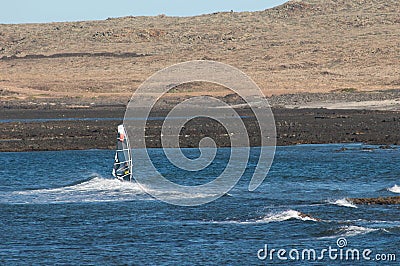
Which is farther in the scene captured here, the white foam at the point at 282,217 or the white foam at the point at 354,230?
the white foam at the point at 282,217

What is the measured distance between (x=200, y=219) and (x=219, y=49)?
10744 cm

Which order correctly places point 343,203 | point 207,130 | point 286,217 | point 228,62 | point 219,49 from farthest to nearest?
point 219,49
point 228,62
point 207,130
point 343,203
point 286,217

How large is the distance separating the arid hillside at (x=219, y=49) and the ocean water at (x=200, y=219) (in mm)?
56930

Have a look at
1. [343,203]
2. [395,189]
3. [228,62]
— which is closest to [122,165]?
[395,189]

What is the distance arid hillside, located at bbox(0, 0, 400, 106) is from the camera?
333 ft

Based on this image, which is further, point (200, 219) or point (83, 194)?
point (83, 194)

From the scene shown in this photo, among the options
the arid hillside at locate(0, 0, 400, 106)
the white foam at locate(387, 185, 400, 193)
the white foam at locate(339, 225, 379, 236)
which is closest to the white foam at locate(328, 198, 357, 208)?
the white foam at locate(387, 185, 400, 193)

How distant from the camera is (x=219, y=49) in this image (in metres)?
129

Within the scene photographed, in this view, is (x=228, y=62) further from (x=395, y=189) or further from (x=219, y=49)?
(x=395, y=189)

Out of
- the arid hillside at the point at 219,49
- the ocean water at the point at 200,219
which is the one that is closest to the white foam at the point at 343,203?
the ocean water at the point at 200,219

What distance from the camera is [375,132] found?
4734 centimetres

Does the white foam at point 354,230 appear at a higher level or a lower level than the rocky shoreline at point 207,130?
lower

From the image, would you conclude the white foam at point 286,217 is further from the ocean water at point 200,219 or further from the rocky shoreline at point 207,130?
the rocky shoreline at point 207,130

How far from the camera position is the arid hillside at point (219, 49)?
102 meters
